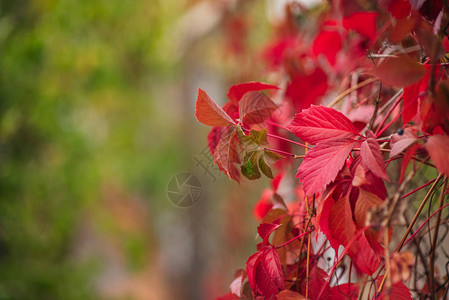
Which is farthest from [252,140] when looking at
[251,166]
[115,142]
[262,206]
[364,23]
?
[115,142]

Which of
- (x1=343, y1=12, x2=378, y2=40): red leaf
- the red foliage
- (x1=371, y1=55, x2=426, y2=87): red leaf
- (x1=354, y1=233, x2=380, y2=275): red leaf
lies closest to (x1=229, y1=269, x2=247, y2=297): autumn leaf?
the red foliage

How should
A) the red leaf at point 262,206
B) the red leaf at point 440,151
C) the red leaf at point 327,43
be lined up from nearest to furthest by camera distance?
1. the red leaf at point 440,151
2. the red leaf at point 262,206
3. the red leaf at point 327,43

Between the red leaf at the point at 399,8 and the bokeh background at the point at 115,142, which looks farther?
the bokeh background at the point at 115,142

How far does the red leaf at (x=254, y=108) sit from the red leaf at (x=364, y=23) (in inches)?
11.7

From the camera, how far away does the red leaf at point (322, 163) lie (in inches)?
11.6

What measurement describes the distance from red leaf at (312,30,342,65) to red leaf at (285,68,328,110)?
0.14 feet

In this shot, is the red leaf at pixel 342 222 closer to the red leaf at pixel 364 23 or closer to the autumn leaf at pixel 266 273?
the autumn leaf at pixel 266 273

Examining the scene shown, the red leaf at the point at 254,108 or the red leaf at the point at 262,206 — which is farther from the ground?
the red leaf at the point at 254,108

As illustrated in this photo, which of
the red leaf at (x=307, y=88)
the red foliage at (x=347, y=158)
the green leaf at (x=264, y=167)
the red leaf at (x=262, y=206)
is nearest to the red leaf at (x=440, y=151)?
the red foliage at (x=347, y=158)

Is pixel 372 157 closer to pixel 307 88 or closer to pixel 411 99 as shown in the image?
pixel 411 99

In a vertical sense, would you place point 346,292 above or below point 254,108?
below

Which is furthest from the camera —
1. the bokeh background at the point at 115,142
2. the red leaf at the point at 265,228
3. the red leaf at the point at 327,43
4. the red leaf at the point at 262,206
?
the bokeh background at the point at 115,142

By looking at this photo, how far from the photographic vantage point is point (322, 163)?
0.99 ft

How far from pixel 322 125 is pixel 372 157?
0.06 metres
